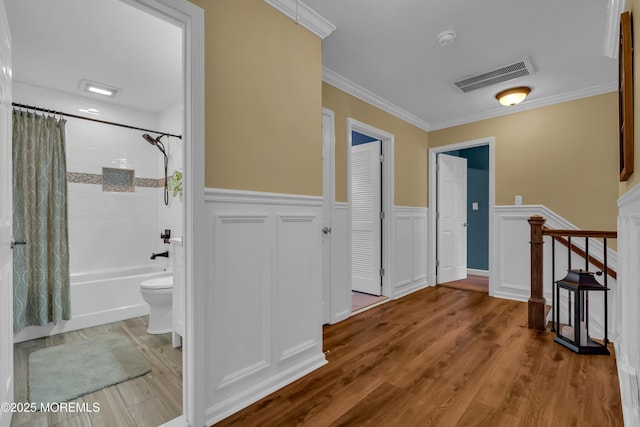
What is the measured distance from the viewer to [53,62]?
8.50ft

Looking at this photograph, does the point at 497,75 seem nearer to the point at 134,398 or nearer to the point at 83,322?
the point at 134,398

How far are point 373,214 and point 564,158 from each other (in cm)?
226

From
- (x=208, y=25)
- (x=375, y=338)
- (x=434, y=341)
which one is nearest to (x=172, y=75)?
(x=208, y=25)

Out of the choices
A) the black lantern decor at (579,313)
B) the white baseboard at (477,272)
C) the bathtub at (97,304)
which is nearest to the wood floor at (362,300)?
the black lantern decor at (579,313)

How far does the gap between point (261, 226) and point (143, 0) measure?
3.96ft

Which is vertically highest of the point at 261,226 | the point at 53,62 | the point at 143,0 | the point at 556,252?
the point at 53,62

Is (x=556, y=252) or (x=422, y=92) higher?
(x=422, y=92)

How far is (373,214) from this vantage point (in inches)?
152

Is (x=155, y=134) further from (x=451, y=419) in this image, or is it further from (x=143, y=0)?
(x=451, y=419)

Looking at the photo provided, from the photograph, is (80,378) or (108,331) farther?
(108,331)

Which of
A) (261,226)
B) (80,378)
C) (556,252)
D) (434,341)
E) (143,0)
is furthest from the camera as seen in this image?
(556,252)

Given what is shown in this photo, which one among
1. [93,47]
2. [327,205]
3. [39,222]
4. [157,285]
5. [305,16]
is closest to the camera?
[305,16]

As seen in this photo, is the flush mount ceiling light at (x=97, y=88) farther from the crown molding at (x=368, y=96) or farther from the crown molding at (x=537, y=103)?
the crown molding at (x=537, y=103)

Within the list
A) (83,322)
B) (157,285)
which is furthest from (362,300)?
(83,322)
